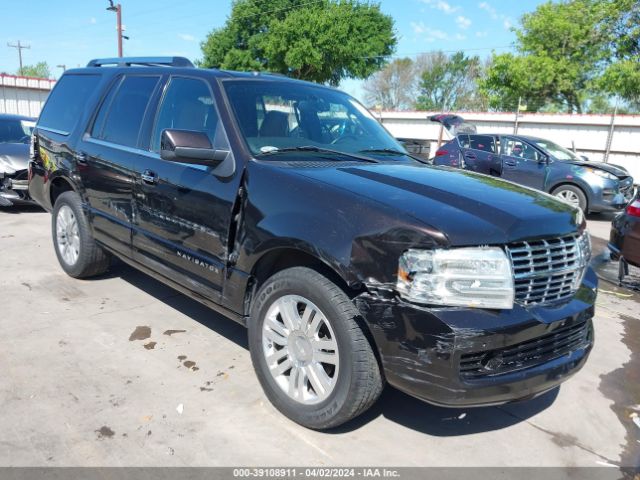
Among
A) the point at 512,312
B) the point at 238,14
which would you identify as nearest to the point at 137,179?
the point at 512,312

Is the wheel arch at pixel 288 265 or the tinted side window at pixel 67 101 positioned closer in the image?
the wheel arch at pixel 288 265

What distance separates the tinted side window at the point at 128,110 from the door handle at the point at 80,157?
25 centimetres

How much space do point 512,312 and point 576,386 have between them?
1661mm

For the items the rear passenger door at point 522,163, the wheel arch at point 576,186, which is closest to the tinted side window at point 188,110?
the rear passenger door at point 522,163

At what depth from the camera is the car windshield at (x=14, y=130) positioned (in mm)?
9211

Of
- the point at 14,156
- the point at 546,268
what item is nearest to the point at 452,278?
the point at 546,268

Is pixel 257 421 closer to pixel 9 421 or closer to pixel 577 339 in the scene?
pixel 9 421

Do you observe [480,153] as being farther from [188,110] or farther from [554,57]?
[554,57]

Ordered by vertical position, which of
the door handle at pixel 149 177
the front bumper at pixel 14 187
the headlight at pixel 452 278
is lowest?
the front bumper at pixel 14 187

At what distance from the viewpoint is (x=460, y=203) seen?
2682 mm

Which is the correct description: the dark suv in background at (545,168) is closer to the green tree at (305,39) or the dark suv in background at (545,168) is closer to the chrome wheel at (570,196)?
the chrome wheel at (570,196)

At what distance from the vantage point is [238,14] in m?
39.8

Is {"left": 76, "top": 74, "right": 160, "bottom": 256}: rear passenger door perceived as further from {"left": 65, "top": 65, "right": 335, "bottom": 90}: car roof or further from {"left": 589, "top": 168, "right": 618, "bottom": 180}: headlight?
{"left": 589, "top": 168, "right": 618, "bottom": 180}: headlight

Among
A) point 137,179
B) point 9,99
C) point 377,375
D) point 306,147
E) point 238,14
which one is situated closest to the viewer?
point 377,375
